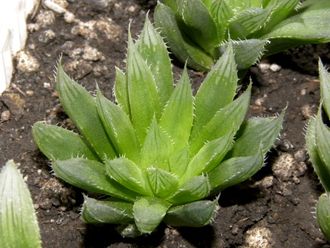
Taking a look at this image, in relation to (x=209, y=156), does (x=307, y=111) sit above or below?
below

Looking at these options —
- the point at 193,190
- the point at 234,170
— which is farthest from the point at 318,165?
the point at 193,190

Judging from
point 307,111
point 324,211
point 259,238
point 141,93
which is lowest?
point 259,238

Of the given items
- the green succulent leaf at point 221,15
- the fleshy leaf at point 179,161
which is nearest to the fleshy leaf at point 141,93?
the fleshy leaf at point 179,161

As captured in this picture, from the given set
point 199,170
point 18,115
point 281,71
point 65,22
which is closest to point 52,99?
point 18,115

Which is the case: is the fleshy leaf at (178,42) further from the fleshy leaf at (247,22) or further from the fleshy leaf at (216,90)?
the fleshy leaf at (216,90)

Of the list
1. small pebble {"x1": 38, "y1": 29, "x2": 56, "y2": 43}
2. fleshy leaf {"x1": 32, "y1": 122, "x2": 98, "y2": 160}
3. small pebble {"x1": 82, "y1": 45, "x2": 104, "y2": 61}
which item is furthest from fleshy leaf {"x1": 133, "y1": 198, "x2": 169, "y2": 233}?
small pebble {"x1": 38, "y1": 29, "x2": 56, "y2": 43}

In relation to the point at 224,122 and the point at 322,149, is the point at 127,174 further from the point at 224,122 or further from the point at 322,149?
the point at 322,149

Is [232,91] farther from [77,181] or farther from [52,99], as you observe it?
[52,99]

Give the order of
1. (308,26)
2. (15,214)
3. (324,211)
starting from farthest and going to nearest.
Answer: (308,26) < (324,211) < (15,214)
